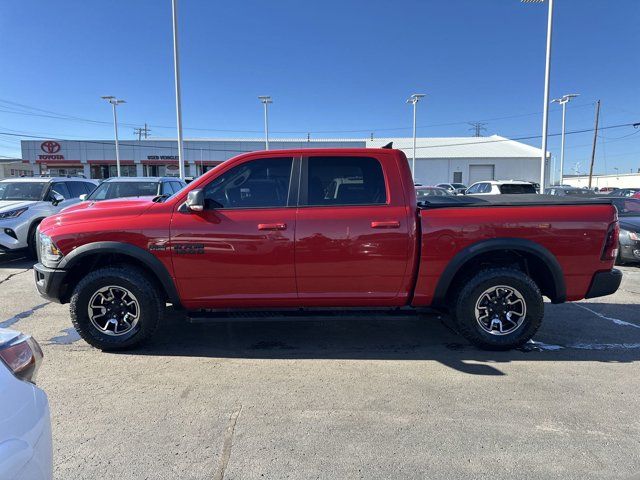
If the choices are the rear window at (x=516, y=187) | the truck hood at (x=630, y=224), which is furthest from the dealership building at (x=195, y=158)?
the truck hood at (x=630, y=224)

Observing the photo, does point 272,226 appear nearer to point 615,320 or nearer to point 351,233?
point 351,233

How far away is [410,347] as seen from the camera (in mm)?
4410

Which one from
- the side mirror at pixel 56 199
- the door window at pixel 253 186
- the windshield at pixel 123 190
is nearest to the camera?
the door window at pixel 253 186

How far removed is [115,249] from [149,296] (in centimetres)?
54

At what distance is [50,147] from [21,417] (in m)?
54.6

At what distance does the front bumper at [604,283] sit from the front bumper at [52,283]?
201 inches

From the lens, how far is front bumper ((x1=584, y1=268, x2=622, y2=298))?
4.09 m

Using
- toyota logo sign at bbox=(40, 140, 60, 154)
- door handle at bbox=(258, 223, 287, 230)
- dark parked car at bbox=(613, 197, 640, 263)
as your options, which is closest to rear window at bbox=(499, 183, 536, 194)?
dark parked car at bbox=(613, 197, 640, 263)

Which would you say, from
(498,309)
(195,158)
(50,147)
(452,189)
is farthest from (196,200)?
(50,147)

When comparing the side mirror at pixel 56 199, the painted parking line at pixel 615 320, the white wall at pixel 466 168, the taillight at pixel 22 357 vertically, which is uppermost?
the white wall at pixel 466 168

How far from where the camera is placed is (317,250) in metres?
3.95

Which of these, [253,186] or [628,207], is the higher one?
[253,186]

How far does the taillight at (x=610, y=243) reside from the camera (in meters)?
4.03

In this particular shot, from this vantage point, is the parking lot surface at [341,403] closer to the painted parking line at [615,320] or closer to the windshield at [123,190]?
the painted parking line at [615,320]
